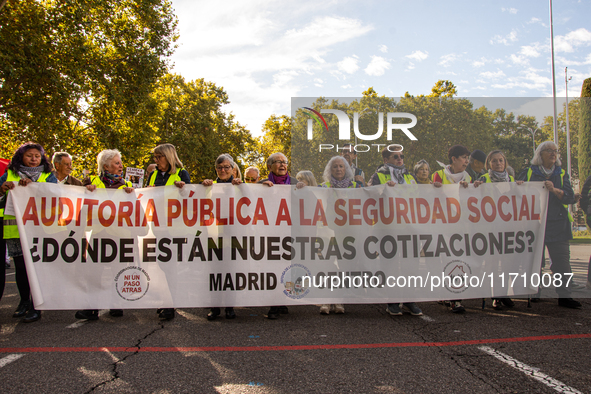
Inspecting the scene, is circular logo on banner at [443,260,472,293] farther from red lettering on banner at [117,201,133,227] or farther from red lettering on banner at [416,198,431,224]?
red lettering on banner at [117,201,133,227]

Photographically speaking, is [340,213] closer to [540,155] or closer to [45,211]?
[540,155]

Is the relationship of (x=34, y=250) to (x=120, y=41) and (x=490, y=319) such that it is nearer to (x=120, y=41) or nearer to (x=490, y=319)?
(x=490, y=319)

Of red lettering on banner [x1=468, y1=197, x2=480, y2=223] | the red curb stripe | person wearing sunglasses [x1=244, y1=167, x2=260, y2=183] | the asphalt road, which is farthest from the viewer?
person wearing sunglasses [x1=244, y1=167, x2=260, y2=183]

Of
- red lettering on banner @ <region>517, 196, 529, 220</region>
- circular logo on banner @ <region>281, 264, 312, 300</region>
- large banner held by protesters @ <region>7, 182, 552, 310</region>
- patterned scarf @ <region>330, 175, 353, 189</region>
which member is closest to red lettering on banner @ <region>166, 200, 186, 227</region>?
large banner held by protesters @ <region>7, 182, 552, 310</region>

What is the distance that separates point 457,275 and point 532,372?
1.91 m

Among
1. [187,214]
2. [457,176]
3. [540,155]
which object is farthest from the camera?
[457,176]

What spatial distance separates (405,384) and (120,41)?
65.2 ft

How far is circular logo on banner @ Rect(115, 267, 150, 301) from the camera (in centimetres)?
444

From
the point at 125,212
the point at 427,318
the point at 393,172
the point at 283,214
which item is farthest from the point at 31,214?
the point at 427,318

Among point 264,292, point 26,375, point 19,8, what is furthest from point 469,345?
point 19,8

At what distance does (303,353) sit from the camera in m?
3.34

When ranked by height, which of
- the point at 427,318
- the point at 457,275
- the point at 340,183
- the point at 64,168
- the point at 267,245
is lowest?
the point at 427,318

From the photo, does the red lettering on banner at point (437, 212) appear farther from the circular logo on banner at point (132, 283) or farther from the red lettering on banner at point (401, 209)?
the circular logo on banner at point (132, 283)

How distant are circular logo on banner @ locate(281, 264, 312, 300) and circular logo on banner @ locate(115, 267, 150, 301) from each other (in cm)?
152
